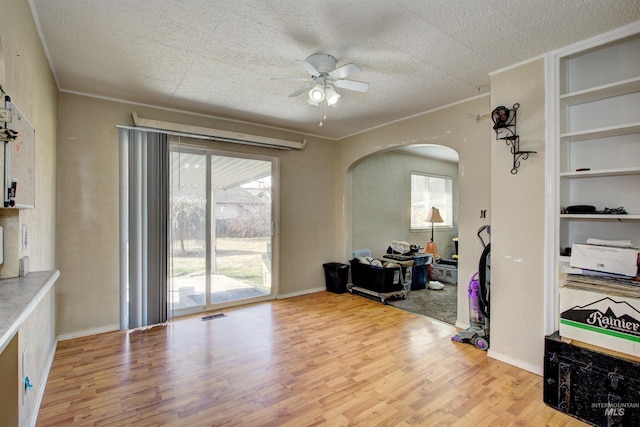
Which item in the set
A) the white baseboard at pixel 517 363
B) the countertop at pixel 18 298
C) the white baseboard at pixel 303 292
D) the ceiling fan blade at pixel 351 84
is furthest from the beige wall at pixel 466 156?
the countertop at pixel 18 298

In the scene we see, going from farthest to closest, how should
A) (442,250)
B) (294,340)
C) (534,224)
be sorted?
1. (442,250)
2. (294,340)
3. (534,224)

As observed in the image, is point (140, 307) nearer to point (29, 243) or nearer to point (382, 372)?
point (29, 243)

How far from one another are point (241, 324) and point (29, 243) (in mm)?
2224

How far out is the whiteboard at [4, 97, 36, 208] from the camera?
150cm

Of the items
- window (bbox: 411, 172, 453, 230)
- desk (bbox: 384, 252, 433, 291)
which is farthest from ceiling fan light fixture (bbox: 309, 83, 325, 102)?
window (bbox: 411, 172, 453, 230)

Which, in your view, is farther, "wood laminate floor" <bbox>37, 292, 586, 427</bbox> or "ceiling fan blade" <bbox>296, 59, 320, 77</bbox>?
"ceiling fan blade" <bbox>296, 59, 320, 77</bbox>

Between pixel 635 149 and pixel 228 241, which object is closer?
pixel 635 149

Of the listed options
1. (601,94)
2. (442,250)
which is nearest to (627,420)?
(601,94)

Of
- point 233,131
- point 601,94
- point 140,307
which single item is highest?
point 233,131

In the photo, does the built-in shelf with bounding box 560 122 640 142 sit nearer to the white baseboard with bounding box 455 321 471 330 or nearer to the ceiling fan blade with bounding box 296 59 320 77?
the ceiling fan blade with bounding box 296 59 320 77

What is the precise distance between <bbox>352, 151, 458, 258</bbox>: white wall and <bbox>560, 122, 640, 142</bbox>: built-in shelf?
10.8 ft

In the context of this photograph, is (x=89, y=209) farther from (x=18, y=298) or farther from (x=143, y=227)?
(x=18, y=298)

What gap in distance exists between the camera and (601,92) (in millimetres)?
2264

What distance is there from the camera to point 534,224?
2576mm
